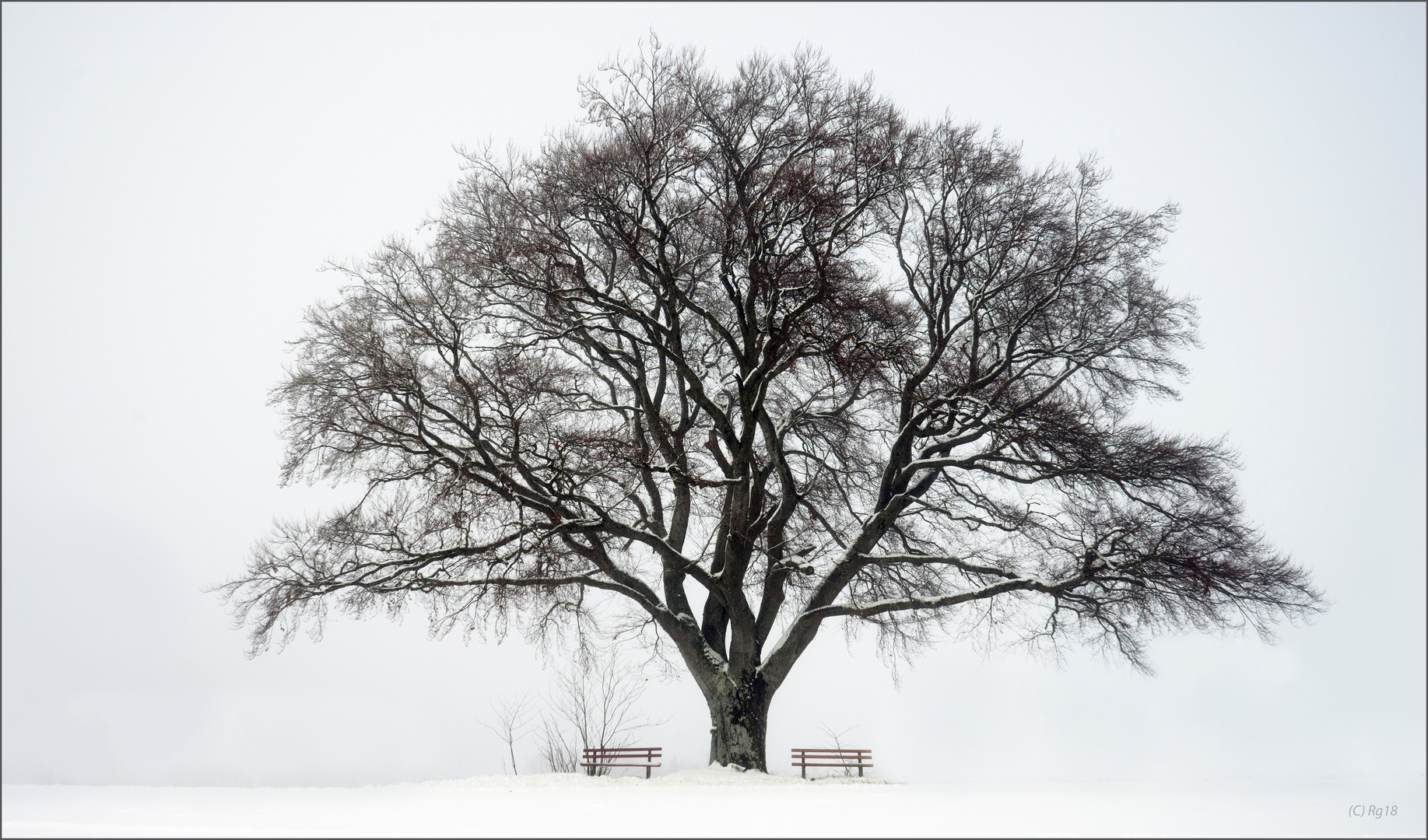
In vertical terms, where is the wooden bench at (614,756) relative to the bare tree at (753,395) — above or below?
below

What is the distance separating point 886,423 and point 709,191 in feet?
17.2

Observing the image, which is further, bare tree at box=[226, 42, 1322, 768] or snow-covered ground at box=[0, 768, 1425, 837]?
bare tree at box=[226, 42, 1322, 768]

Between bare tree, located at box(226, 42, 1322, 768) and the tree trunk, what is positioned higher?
bare tree, located at box(226, 42, 1322, 768)

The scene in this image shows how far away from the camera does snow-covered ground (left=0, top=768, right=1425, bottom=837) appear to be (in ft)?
22.6

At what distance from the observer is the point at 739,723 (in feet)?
44.0

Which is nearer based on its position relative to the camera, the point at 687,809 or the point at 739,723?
the point at 687,809

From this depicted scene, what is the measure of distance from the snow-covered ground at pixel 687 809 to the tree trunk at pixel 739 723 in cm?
118

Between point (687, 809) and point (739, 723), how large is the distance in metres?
5.23

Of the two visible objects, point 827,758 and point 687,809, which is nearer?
point 687,809

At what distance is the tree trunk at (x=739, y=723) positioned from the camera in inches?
522

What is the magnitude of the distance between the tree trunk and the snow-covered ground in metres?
1.18

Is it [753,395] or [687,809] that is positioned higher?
[753,395]

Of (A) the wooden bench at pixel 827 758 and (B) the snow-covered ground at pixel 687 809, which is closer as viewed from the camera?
(B) the snow-covered ground at pixel 687 809

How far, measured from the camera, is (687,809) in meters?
8.28
